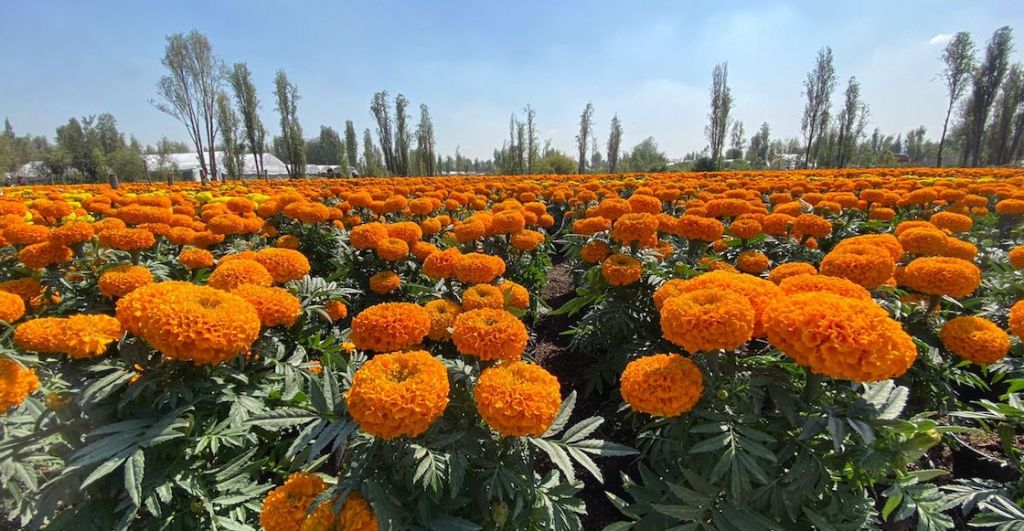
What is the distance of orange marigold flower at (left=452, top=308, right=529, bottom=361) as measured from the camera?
201 cm

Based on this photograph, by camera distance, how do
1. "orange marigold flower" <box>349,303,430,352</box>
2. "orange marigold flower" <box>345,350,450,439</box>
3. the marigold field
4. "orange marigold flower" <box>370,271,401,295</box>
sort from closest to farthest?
"orange marigold flower" <box>345,350,450,439</box>
the marigold field
"orange marigold flower" <box>349,303,430,352</box>
"orange marigold flower" <box>370,271,401,295</box>

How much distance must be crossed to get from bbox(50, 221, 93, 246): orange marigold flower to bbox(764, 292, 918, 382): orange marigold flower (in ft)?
16.6

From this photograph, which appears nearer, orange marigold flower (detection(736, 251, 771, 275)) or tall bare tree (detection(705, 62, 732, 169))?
orange marigold flower (detection(736, 251, 771, 275))

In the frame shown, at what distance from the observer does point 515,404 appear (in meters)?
1.65

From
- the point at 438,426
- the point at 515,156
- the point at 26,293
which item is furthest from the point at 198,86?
the point at 438,426

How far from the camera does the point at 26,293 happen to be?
3047 millimetres

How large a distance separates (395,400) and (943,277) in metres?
3.49

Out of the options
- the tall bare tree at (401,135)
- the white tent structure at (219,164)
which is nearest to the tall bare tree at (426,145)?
the tall bare tree at (401,135)

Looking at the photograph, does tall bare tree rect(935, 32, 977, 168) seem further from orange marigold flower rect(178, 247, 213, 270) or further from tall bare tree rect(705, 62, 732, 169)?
orange marigold flower rect(178, 247, 213, 270)

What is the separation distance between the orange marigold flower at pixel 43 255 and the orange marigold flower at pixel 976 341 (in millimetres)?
6506

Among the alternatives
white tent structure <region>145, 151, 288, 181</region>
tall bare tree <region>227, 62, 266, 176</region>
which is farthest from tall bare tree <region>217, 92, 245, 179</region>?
white tent structure <region>145, 151, 288, 181</region>

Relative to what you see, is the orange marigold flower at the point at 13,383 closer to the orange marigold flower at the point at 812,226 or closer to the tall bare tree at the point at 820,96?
the orange marigold flower at the point at 812,226

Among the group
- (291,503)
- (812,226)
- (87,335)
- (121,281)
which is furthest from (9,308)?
(812,226)

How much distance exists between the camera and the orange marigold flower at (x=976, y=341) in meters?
2.48
